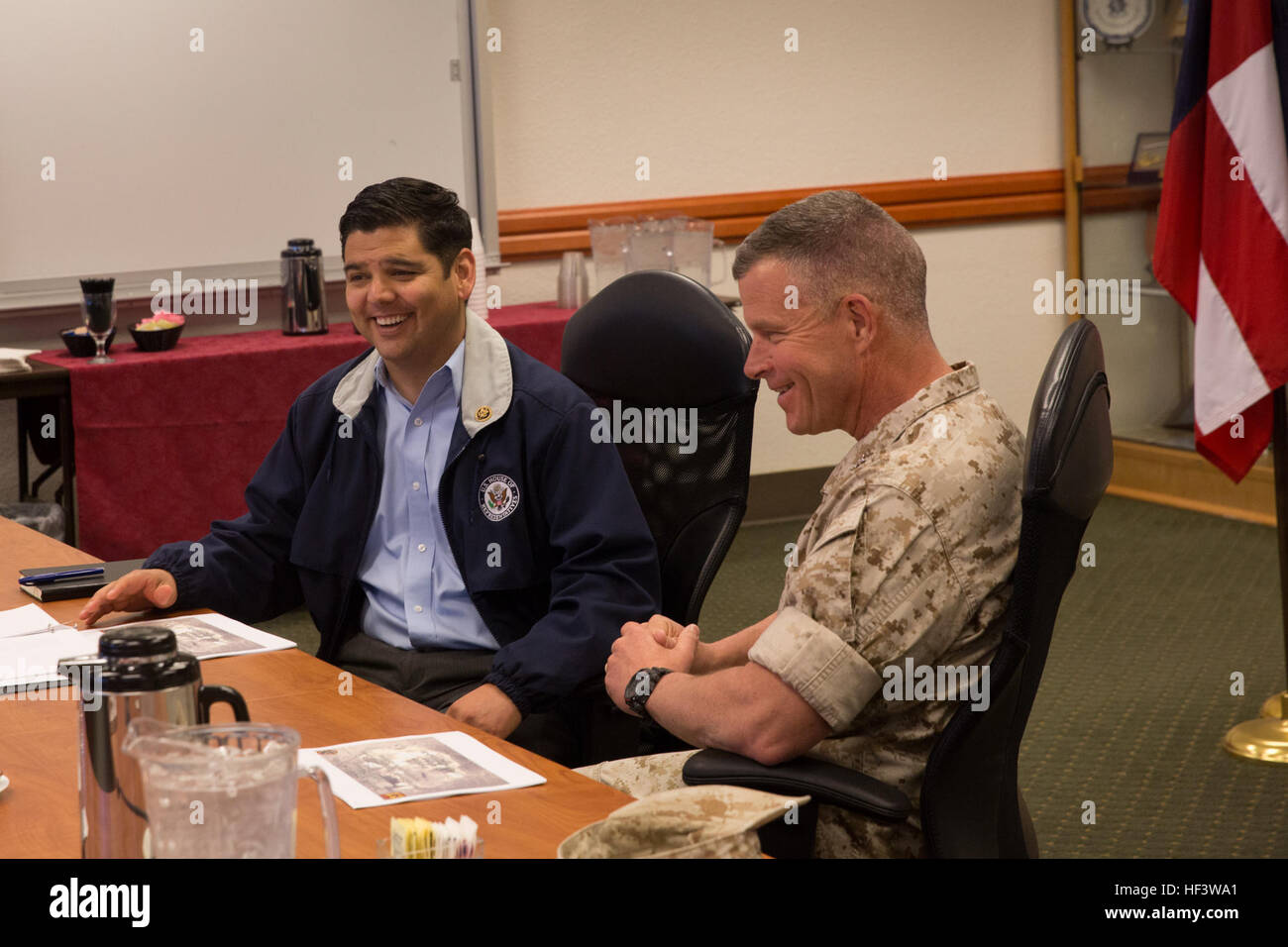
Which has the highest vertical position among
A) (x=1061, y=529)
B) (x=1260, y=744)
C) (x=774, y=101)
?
(x=774, y=101)

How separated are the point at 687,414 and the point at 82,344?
2.42m

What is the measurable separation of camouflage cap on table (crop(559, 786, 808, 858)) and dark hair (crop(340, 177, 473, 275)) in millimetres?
1382

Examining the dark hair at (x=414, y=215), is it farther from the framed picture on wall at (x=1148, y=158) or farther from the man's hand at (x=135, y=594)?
the framed picture on wall at (x=1148, y=158)

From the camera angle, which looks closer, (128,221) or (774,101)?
(128,221)

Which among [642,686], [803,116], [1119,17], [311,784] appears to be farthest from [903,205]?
[311,784]

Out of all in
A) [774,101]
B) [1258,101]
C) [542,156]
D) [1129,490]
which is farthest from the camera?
[1129,490]

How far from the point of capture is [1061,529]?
5.17 ft

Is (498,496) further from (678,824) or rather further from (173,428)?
(173,428)

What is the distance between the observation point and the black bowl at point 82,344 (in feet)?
13.7

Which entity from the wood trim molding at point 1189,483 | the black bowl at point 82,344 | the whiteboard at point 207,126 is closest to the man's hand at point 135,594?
the black bowl at point 82,344

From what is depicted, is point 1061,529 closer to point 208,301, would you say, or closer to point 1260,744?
point 1260,744
